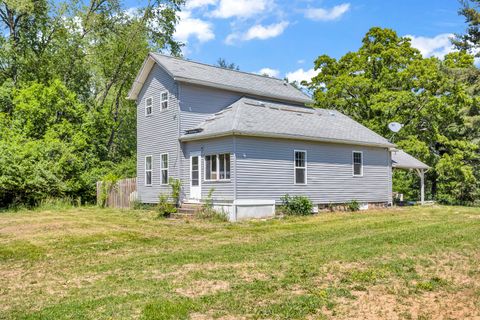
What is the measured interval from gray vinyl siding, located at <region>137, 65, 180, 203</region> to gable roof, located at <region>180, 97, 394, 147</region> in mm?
1241

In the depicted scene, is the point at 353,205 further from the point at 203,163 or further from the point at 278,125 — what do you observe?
the point at 203,163

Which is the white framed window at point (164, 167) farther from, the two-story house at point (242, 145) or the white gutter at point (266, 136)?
the white gutter at point (266, 136)

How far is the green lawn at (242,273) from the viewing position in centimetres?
596

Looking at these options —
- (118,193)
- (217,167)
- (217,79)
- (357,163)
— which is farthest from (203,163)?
(357,163)

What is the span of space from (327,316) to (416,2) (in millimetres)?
17681

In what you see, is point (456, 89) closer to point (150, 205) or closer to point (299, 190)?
point (299, 190)

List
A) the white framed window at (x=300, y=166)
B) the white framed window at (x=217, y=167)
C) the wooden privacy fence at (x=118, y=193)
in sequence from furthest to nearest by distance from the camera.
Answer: the wooden privacy fence at (x=118, y=193), the white framed window at (x=300, y=166), the white framed window at (x=217, y=167)

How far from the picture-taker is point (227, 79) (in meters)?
22.7

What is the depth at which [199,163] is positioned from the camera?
1961cm

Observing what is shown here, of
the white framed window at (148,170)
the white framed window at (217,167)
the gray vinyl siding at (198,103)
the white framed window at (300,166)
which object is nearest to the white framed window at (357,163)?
the white framed window at (300,166)

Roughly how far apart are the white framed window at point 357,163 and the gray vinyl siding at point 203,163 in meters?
7.42

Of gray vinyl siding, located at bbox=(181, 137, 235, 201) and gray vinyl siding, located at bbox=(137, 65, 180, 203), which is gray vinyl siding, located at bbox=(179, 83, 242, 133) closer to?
gray vinyl siding, located at bbox=(137, 65, 180, 203)

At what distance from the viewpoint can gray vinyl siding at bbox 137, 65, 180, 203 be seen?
68.3ft

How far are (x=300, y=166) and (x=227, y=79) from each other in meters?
6.11
